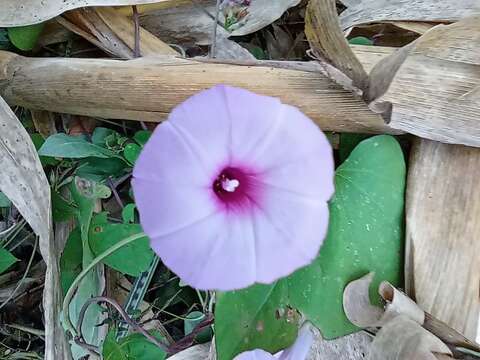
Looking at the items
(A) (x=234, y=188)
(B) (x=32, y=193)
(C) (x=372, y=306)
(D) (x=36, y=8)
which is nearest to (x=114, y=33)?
(D) (x=36, y=8)

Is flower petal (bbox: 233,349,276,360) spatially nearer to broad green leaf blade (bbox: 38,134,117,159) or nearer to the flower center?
the flower center

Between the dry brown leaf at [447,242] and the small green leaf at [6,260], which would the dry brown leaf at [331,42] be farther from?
the small green leaf at [6,260]

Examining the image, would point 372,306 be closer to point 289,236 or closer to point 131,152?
point 289,236

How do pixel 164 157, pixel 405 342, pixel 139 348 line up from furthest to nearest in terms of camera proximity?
pixel 139 348 < pixel 405 342 < pixel 164 157

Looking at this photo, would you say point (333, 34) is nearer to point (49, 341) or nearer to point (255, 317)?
point (255, 317)

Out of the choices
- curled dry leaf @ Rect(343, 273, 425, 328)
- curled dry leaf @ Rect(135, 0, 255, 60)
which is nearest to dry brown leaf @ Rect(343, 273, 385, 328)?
curled dry leaf @ Rect(343, 273, 425, 328)

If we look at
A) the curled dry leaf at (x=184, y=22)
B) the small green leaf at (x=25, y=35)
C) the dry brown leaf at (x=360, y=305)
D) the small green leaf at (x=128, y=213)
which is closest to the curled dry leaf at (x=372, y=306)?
the dry brown leaf at (x=360, y=305)

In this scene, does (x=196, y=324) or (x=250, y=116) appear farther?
(x=196, y=324)
